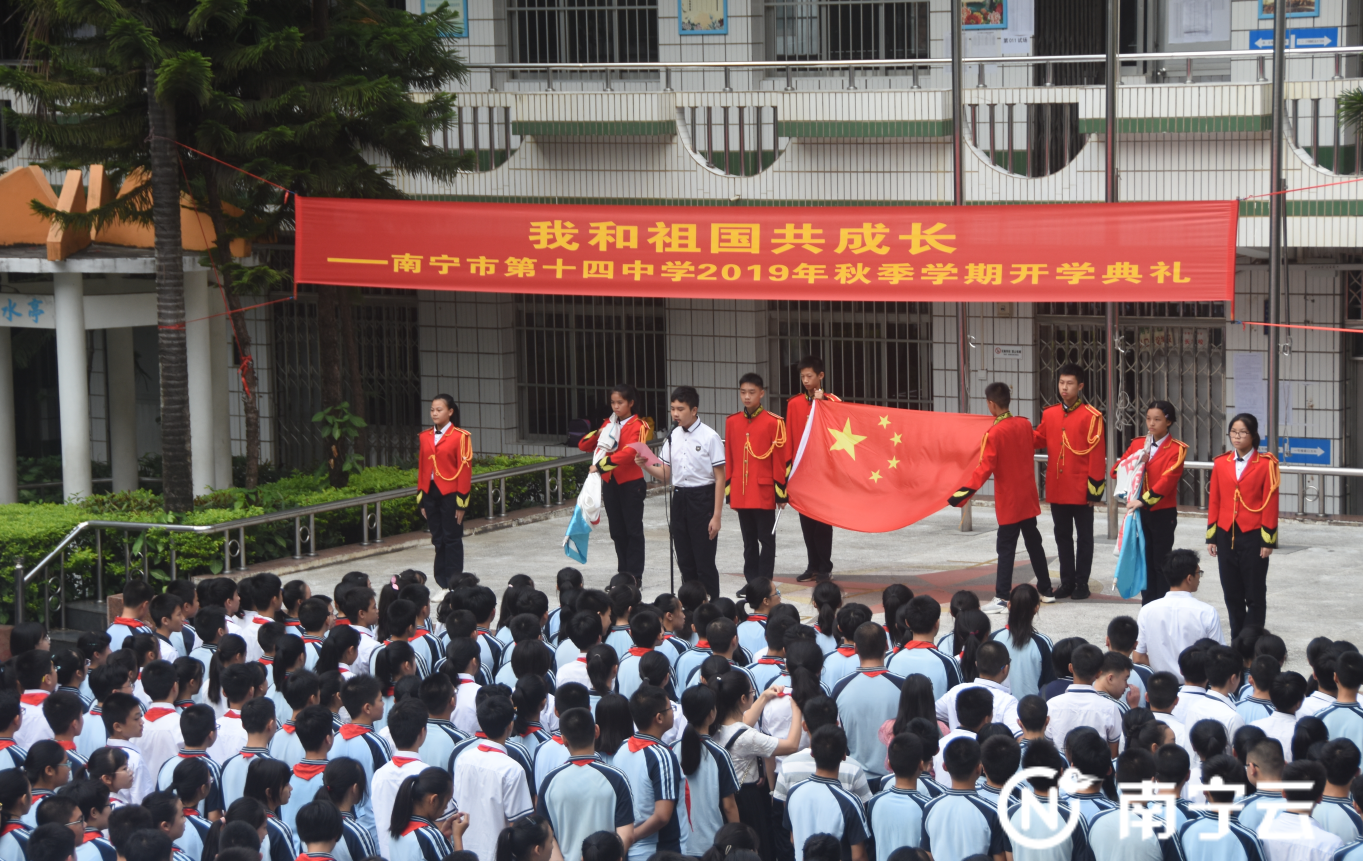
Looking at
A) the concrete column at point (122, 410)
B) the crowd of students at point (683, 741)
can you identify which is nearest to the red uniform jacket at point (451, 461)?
the crowd of students at point (683, 741)

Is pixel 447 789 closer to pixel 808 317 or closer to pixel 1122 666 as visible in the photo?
pixel 1122 666

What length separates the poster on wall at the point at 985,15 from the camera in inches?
595

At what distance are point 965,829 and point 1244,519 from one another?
4613mm

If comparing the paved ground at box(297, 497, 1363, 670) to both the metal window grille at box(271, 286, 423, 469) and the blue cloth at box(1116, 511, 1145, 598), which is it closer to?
the blue cloth at box(1116, 511, 1145, 598)

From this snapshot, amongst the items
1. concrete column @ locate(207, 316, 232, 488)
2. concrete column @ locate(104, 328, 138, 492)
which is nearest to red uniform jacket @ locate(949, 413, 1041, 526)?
concrete column @ locate(207, 316, 232, 488)

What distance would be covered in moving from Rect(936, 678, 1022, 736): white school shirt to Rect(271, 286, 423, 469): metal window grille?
11.6 m

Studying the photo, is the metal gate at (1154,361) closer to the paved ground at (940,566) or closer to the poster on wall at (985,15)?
the paved ground at (940,566)

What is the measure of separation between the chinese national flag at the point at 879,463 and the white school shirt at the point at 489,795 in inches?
198

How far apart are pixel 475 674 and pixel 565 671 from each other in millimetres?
400

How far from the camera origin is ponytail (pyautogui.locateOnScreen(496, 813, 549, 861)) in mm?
5090

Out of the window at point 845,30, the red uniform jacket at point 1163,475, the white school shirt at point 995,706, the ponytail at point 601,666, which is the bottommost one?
the white school shirt at point 995,706

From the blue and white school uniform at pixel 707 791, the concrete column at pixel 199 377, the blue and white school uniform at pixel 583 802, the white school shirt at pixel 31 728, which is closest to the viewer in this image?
the blue and white school uniform at pixel 583 802

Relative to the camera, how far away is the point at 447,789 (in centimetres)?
542

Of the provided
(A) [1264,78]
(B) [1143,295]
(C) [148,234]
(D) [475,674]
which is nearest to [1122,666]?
(D) [475,674]
